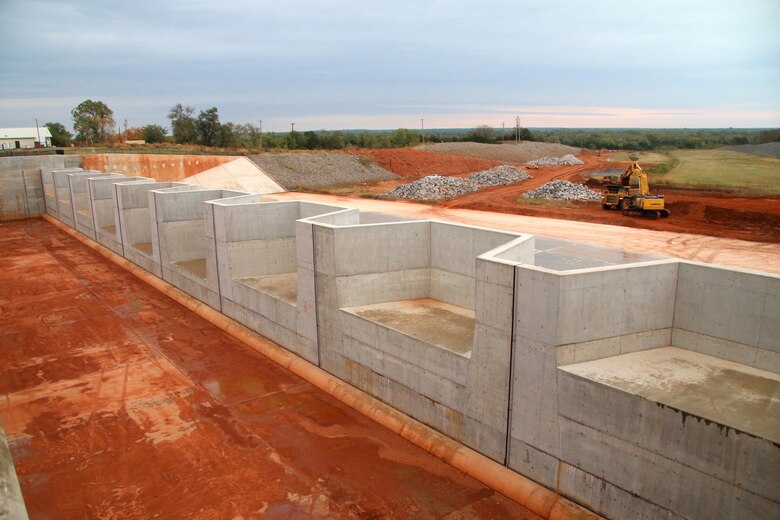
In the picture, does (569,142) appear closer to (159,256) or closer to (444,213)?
(444,213)

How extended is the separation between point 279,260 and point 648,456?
12999 mm

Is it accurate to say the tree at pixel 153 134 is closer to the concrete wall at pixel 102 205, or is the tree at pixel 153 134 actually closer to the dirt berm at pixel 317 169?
the dirt berm at pixel 317 169

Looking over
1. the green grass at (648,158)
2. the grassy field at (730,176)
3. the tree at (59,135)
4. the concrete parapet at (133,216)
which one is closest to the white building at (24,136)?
the tree at (59,135)

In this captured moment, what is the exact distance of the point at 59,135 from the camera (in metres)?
95.8

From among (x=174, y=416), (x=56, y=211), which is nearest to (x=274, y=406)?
(x=174, y=416)

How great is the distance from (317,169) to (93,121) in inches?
2050

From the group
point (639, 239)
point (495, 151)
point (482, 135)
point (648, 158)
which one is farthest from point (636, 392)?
point (482, 135)

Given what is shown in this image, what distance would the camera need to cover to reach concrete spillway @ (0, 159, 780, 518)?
7418 millimetres

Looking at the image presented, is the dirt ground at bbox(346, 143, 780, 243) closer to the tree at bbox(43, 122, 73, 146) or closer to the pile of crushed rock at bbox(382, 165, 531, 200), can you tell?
the pile of crushed rock at bbox(382, 165, 531, 200)

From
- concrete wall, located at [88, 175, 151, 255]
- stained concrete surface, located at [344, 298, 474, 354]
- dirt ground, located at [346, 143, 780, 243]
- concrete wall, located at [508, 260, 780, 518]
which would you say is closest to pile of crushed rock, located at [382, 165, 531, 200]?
dirt ground, located at [346, 143, 780, 243]

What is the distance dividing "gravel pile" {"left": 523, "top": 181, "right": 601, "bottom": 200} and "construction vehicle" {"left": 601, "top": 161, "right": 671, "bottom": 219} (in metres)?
4.47

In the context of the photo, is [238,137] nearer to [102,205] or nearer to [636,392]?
[102,205]

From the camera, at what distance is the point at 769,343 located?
8914 mm

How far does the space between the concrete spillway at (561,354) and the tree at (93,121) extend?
3385 inches
